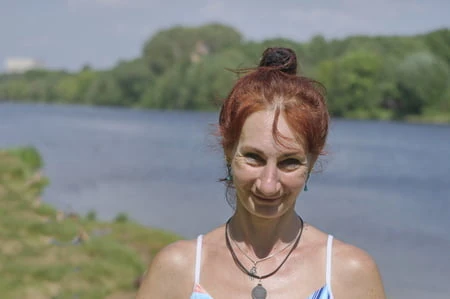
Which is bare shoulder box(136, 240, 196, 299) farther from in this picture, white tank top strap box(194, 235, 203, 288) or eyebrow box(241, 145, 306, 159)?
eyebrow box(241, 145, 306, 159)

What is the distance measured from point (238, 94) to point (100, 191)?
2443 centimetres

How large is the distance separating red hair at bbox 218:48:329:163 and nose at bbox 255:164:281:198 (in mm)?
90

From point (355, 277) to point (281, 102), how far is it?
0.55 meters

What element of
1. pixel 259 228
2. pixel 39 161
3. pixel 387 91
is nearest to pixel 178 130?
pixel 387 91

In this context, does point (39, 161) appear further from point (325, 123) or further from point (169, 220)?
point (325, 123)

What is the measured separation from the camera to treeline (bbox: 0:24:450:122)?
55.8m

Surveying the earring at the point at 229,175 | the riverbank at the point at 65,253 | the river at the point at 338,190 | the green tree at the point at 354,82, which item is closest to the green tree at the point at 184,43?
the green tree at the point at 354,82

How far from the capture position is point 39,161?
27.5 metres

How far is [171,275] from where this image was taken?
214 centimetres

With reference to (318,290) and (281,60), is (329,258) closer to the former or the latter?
(318,290)

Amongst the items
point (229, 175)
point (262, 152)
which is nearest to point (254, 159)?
point (262, 152)

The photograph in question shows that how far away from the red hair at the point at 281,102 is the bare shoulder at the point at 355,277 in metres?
0.32

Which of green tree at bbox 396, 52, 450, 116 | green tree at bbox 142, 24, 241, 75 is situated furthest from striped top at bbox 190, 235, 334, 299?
green tree at bbox 142, 24, 241, 75

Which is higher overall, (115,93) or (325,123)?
(325,123)
